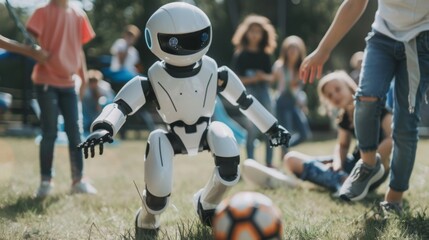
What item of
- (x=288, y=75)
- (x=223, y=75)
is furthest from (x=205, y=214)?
(x=288, y=75)

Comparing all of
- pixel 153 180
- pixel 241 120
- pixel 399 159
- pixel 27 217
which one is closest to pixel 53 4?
pixel 27 217

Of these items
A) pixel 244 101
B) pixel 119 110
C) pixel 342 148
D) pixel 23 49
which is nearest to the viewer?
pixel 119 110

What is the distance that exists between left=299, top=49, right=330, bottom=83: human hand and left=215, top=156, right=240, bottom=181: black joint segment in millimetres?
805

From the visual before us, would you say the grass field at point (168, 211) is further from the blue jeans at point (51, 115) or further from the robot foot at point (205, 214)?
the blue jeans at point (51, 115)

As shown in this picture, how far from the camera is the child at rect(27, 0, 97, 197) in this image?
402 centimetres

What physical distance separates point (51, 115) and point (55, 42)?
59 cm

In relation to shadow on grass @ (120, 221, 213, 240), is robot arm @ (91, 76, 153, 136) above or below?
above

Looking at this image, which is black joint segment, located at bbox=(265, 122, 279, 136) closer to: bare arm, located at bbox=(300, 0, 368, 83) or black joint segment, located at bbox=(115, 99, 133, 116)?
bare arm, located at bbox=(300, 0, 368, 83)

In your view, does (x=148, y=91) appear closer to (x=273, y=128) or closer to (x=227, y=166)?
(x=227, y=166)

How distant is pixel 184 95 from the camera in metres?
2.63

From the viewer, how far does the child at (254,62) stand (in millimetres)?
5547

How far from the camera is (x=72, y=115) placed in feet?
13.6

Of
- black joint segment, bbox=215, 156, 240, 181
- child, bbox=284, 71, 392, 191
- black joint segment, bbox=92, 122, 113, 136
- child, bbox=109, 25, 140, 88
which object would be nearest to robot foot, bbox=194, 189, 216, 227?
black joint segment, bbox=215, 156, 240, 181

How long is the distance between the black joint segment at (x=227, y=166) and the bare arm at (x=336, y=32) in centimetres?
76
